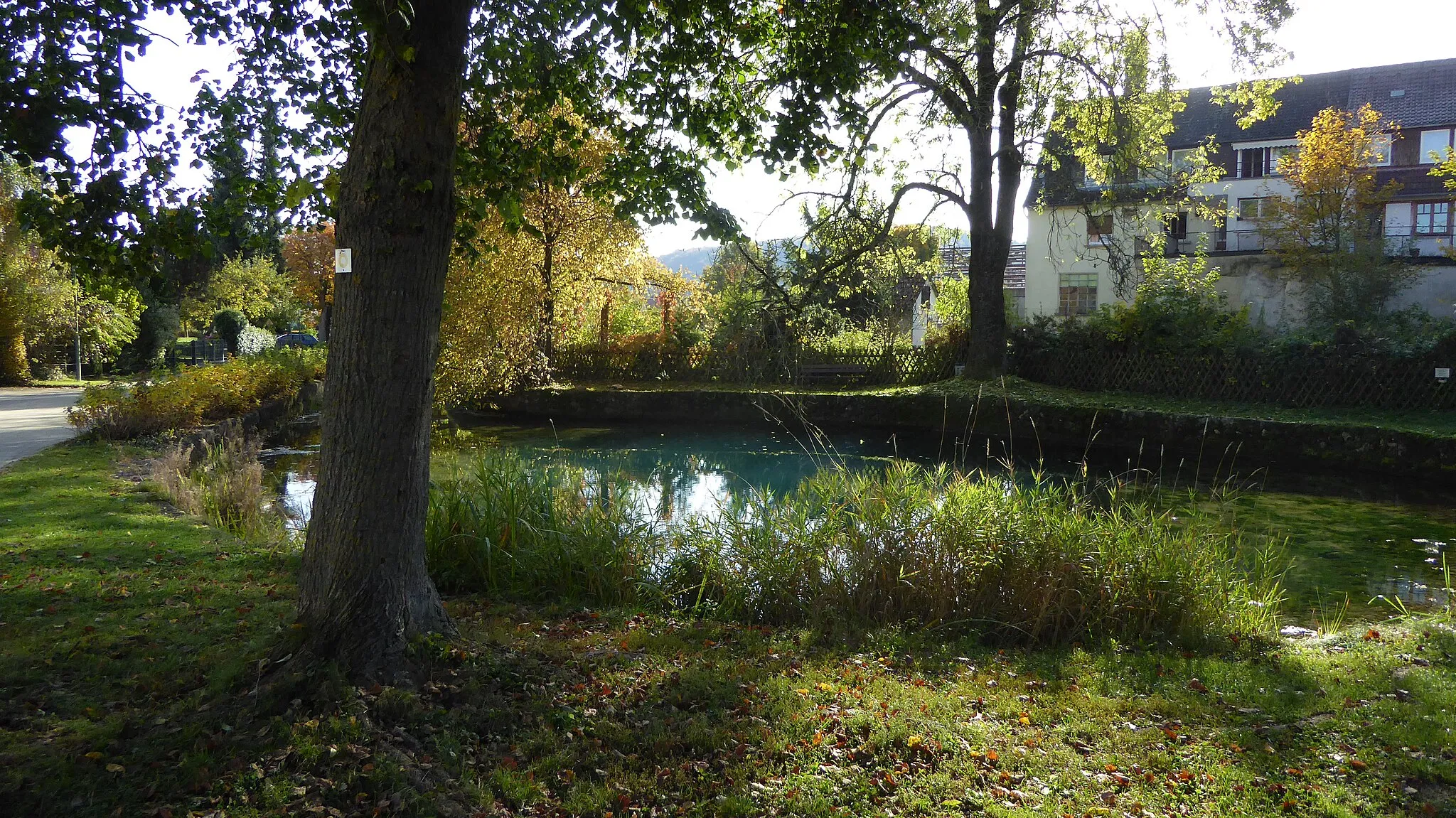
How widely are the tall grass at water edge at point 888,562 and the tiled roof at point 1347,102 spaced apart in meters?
32.0

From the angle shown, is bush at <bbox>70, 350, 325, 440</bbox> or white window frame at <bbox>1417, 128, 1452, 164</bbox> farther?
white window frame at <bbox>1417, 128, 1452, 164</bbox>

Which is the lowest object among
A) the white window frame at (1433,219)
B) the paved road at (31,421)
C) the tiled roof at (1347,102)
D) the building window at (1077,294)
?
the paved road at (31,421)

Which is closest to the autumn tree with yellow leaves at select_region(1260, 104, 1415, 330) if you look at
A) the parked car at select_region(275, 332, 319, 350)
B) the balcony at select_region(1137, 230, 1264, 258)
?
the balcony at select_region(1137, 230, 1264, 258)

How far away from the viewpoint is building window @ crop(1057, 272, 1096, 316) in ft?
107

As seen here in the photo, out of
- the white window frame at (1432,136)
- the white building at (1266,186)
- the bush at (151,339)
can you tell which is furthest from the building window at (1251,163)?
the bush at (151,339)

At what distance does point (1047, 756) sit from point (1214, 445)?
43.4ft

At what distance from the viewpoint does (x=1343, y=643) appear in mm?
5262

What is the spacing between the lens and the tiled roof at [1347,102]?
3212 centimetres

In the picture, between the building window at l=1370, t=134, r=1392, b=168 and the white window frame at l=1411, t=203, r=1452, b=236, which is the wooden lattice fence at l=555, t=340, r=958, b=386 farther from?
the white window frame at l=1411, t=203, r=1452, b=236

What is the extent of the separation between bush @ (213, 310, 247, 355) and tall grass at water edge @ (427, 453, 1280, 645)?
2756cm

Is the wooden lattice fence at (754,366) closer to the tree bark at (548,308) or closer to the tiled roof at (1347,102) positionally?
the tree bark at (548,308)

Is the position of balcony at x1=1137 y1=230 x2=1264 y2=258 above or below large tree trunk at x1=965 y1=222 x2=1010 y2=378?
above

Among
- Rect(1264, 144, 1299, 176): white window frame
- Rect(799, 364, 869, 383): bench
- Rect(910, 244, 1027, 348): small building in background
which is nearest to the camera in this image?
Answer: Rect(799, 364, 869, 383): bench

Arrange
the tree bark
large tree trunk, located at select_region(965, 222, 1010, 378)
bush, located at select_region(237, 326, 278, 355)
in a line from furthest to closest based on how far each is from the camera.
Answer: bush, located at select_region(237, 326, 278, 355) < the tree bark < large tree trunk, located at select_region(965, 222, 1010, 378)
